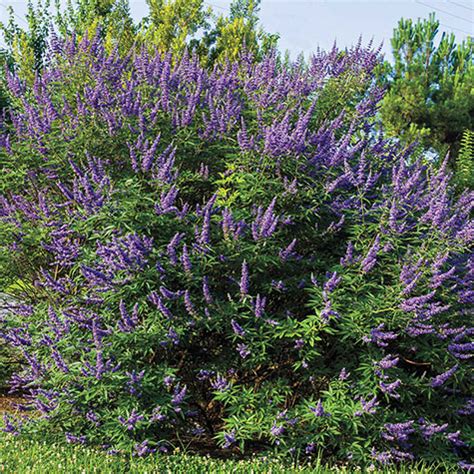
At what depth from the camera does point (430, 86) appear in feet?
55.9

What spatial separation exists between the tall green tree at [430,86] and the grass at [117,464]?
12060 mm

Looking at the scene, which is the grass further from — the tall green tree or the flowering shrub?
the tall green tree

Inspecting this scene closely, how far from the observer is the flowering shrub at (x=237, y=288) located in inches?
212

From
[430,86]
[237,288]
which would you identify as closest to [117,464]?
[237,288]

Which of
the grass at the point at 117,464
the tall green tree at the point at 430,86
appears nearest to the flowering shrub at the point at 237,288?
the grass at the point at 117,464

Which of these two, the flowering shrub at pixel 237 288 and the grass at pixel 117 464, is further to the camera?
the flowering shrub at pixel 237 288

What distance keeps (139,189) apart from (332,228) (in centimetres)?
165

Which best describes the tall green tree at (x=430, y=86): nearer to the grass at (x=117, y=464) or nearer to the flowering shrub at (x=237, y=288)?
the flowering shrub at (x=237, y=288)

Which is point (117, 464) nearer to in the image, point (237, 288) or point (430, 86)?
point (237, 288)

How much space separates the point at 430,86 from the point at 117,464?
14360 mm

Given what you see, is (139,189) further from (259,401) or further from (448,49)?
(448,49)

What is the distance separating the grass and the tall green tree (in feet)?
39.6

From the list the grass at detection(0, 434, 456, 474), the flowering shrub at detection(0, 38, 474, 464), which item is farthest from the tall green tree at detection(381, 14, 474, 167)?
the grass at detection(0, 434, 456, 474)

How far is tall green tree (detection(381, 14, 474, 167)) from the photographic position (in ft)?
53.9
